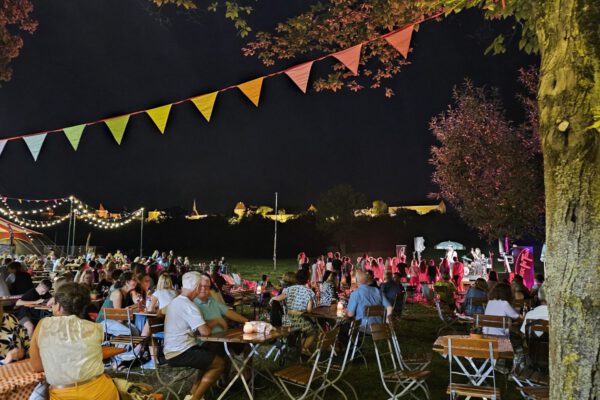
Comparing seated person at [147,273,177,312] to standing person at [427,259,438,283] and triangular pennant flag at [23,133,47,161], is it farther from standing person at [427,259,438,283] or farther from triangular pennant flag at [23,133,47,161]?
standing person at [427,259,438,283]

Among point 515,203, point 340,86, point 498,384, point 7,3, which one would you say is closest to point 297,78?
point 340,86

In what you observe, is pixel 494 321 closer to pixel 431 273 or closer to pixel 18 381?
pixel 18 381

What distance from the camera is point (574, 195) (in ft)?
8.21

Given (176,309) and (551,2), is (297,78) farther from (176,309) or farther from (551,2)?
(551,2)

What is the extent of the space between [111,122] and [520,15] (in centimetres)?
718

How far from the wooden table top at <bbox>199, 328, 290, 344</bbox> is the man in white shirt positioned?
118 millimetres

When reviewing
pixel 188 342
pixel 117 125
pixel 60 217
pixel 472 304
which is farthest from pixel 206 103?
pixel 60 217

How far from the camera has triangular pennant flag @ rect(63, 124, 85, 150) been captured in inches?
372

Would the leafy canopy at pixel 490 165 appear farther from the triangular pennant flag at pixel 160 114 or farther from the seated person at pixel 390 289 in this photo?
the triangular pennant flag at pixel 160 114

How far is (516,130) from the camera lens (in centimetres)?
2042

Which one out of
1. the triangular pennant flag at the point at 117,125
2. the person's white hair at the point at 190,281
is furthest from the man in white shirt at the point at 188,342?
the triangular pennant flag at the point at 117,125

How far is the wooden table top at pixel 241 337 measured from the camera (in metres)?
4.43

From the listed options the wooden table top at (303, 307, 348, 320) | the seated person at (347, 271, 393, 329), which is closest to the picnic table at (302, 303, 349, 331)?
the wooden table top at (303, 307, 348, 320)

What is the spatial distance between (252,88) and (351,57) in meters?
2.01
